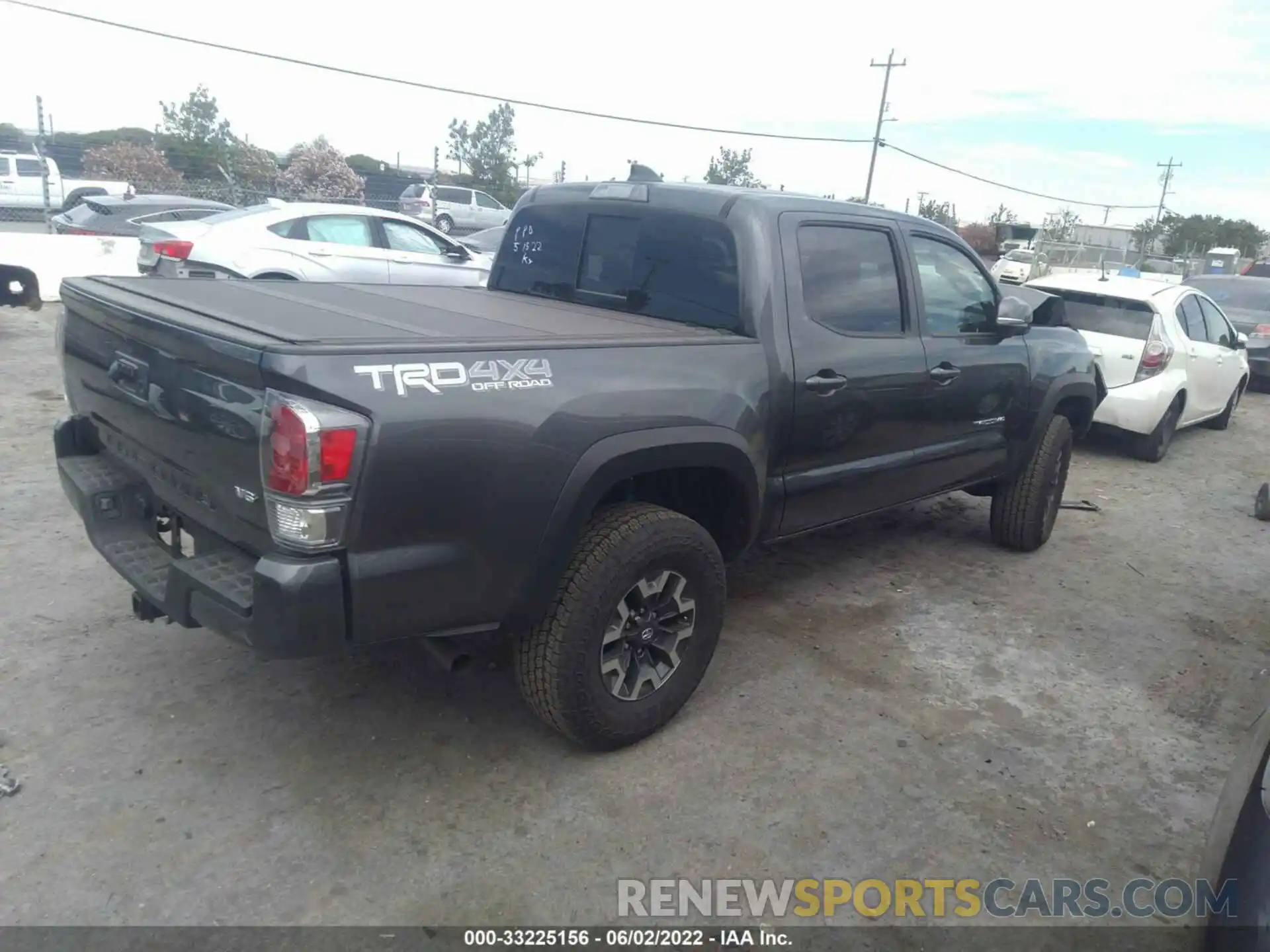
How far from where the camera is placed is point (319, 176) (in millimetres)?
30688

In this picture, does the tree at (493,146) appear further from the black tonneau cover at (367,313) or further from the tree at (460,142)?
the black tonneau cover at (367,313)

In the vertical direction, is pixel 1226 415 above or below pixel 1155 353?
below

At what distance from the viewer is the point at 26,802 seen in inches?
110

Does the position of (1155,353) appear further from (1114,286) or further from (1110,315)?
(1114,286)

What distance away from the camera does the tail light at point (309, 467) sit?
2.31 meters

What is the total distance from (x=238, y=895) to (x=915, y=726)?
7.83 ft

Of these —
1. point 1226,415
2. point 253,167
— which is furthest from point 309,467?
point 253,167

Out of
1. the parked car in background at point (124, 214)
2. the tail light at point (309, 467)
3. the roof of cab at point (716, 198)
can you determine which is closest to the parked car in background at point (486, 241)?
the parked car in background at point (124, 214)

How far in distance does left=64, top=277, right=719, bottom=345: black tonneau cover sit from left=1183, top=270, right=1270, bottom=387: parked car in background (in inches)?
469

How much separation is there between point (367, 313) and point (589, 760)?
1716 millimetres

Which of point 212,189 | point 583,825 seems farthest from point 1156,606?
point 212,189

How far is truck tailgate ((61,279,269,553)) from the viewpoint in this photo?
245cm

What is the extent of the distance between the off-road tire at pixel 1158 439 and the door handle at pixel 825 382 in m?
5.61

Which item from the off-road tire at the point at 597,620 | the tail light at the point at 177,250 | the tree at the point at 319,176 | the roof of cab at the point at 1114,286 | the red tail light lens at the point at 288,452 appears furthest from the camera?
the tree at the point at 319,176
